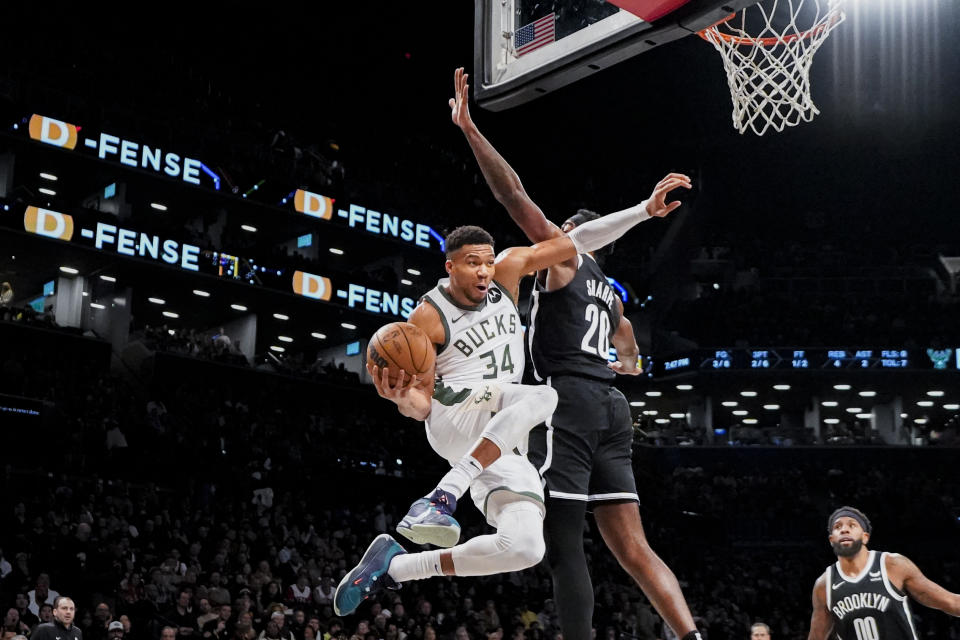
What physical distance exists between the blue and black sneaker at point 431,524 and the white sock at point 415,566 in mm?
317

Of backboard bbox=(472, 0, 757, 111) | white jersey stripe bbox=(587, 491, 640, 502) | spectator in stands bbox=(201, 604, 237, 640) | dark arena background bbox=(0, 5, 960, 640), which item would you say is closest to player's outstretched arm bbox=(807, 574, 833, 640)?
white jersey stripe bbox=(587, 491, 640, 502)

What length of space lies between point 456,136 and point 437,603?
25.4 metres

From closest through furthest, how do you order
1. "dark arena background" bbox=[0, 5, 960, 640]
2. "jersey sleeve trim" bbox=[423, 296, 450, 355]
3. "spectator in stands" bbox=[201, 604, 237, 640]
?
→ "jersey sleeve trim" bbox=[423, 296, 450, 355] < "spectator in stands" bbox=[201, 604, 237, 640] < "dark arena background" bbox=[0, 5, 960, 640]

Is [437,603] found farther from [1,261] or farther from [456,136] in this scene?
[456,136]

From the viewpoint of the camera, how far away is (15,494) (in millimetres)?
18297

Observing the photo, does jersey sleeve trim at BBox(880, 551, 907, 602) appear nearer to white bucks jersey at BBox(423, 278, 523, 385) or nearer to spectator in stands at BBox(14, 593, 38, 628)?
white bucks jersey at BBox(423, 278, 523, 385)

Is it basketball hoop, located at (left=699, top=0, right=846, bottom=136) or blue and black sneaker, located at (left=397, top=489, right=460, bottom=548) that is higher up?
basketball hoop, located at (left=699, top=0, right=846, bottom=136)

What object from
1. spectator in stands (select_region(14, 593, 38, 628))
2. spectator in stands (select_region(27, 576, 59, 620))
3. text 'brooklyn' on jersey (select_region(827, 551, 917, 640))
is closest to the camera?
text 'brooklyn' on jersey (select_region(827, 551, 917, 640))

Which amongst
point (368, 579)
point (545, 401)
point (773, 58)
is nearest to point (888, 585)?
point (545, 401)

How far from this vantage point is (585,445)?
6059 millimetres

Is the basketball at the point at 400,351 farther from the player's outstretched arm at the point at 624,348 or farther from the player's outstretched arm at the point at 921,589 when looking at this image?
the player's outstretched arm at the point at 921,589

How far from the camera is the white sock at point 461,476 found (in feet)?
17.1

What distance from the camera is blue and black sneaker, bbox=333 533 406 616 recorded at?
17.3 ft

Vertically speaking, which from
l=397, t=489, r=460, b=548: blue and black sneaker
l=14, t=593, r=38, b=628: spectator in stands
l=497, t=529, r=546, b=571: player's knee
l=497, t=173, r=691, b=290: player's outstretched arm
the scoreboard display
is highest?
the scoreboard display
